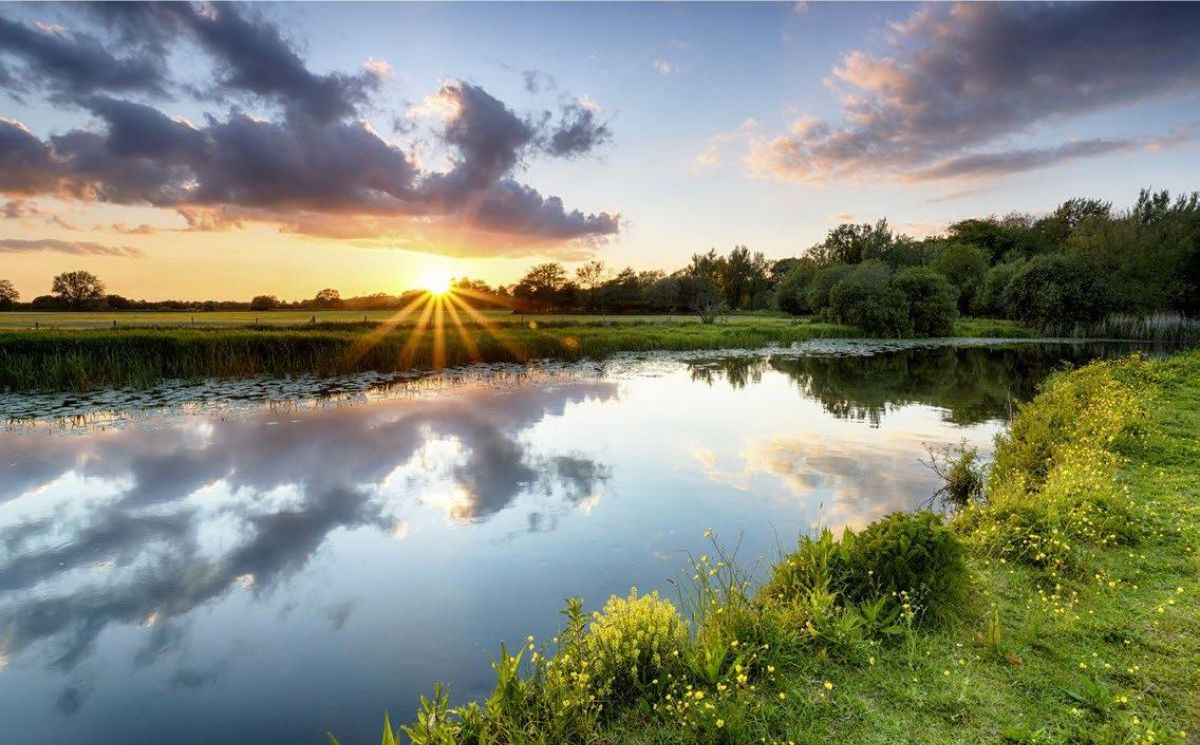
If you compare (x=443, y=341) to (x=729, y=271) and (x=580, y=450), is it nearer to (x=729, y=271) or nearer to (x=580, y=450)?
(x=580, y=450)

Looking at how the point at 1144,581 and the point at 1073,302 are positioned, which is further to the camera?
the point at 1073,302

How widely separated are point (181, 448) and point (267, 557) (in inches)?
265

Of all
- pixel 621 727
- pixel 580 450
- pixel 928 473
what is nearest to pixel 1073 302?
pixel 928 473

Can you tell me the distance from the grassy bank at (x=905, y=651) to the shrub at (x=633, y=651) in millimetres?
17

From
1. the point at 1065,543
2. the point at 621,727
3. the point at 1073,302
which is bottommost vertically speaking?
the point at 621,727

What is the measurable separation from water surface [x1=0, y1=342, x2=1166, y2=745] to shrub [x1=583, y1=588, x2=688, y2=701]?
4.64ft

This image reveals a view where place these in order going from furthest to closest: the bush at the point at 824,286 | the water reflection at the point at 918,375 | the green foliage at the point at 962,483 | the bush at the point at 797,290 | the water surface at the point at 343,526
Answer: the bush at the point at 797,290 < the bush at the point at 824,286 < the water reflection at the point at 918,375 < the green foliage at the point at 962,483 < the water surface at the point at 343,526

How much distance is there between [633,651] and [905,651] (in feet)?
7.40

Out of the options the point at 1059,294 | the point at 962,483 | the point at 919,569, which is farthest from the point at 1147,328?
the point at 919,569

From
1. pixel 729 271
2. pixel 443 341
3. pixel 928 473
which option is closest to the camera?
pixel 928 473

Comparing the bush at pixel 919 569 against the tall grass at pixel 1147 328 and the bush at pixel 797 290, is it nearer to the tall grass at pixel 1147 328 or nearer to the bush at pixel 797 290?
the tall grass at pixel 1147 328

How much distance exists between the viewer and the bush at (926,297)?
5159cm

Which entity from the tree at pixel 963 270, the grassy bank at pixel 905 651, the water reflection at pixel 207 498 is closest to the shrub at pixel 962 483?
the grassy bank at pixel 905 651

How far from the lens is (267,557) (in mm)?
7566
